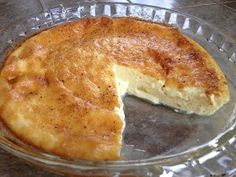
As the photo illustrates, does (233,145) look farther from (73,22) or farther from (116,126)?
(73,22)

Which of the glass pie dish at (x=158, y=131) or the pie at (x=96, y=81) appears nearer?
the glass pie dish at (x=158, y=131)

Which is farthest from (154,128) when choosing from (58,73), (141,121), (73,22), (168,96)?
(73,22)

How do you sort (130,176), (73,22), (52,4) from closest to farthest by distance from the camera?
(130,176)
(73,22)
(52,4)

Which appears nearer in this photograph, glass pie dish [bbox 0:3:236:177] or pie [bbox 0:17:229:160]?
glass pie dish [bbox 0:3:236:177]
